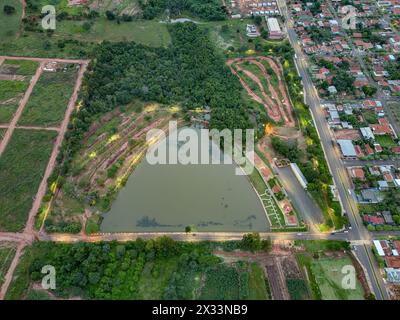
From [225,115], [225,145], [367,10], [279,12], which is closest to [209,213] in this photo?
[225,145]

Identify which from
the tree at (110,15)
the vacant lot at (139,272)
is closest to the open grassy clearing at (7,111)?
the vacant lot at (139,272)

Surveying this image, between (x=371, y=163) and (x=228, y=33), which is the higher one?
(x=228, y=33)

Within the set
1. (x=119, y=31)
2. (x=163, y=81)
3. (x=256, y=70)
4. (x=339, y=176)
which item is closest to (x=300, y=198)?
(x=339, y=176)

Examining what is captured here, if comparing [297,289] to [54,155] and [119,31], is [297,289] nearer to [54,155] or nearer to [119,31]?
[54,155]

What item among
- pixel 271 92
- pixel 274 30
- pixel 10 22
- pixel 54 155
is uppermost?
pixel 10 22

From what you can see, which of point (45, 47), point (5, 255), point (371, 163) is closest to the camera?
point (5, 255)

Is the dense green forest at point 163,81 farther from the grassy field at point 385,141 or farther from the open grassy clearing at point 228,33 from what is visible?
the grassy field at point 385,141
